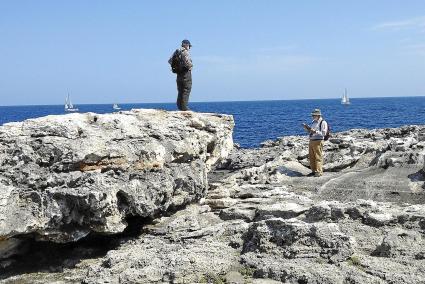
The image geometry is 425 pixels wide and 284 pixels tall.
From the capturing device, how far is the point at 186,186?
15523 millimetres

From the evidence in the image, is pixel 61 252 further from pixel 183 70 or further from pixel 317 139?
pixel 317 139

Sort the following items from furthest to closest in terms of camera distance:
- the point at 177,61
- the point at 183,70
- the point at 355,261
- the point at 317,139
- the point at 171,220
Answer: the point at 317,139
the point at 183,70
the point at 177,61
the point at 171,220
the point at 355,261

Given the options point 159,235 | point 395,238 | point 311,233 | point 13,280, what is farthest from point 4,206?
point 395,238

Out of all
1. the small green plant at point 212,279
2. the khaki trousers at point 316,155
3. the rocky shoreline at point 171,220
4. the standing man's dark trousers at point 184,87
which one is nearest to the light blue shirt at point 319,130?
the khaki trousers at point 316,155

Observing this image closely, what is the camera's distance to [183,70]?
18359mm

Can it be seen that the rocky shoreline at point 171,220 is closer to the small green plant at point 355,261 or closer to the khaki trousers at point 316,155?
the small green plant at point 355,261

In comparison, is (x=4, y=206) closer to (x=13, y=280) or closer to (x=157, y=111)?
(x=13, y=280)

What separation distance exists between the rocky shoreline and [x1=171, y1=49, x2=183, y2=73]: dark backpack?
2311 millimetres

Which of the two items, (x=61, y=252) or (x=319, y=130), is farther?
(x=319, y=130)

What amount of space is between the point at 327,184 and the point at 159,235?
6729 mm

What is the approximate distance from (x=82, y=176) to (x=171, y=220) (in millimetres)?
3089

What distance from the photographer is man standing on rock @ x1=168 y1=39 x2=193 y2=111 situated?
59.5ft

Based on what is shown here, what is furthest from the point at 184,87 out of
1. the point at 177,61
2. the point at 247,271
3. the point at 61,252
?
the point at 247,271

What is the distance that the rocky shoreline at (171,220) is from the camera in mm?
11375
